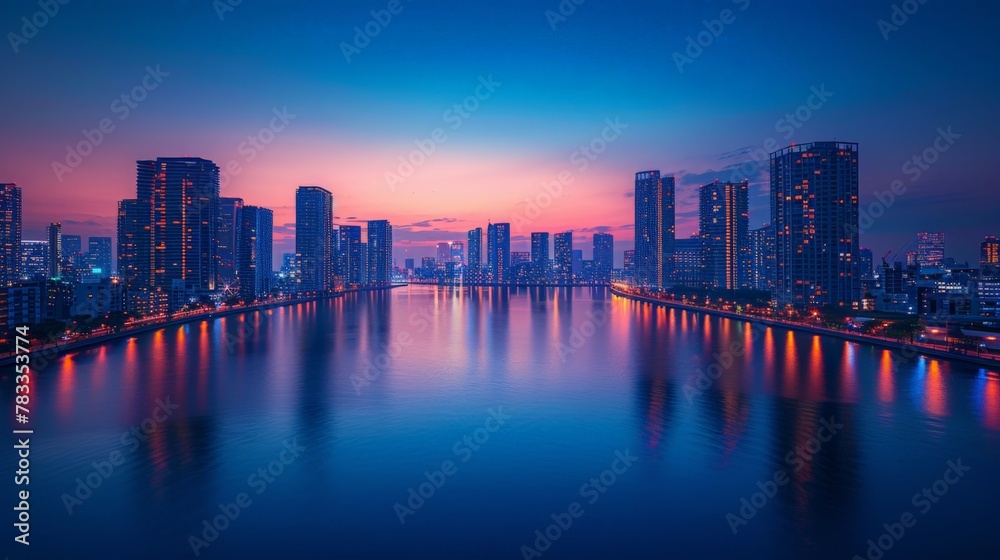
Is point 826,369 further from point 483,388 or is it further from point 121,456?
point 121,456

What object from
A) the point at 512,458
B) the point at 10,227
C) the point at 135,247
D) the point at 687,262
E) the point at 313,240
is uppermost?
the point at 313,240

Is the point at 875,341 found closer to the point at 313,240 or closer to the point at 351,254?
the point at 313,240

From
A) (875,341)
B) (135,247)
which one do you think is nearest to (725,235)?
(875,341)

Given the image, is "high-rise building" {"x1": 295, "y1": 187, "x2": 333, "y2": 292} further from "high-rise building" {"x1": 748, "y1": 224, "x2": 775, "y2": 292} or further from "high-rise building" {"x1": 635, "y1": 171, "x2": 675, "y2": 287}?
"high-rise building" {"x1": 748, "y1": 224, "x2": 775, "y2": 292}

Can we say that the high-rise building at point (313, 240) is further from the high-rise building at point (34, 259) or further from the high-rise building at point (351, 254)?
the high-rise building at point (34, 259)

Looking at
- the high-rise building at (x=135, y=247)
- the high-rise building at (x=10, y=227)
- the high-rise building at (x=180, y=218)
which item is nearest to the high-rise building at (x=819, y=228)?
the high-rise building at (x=180, y=218)
